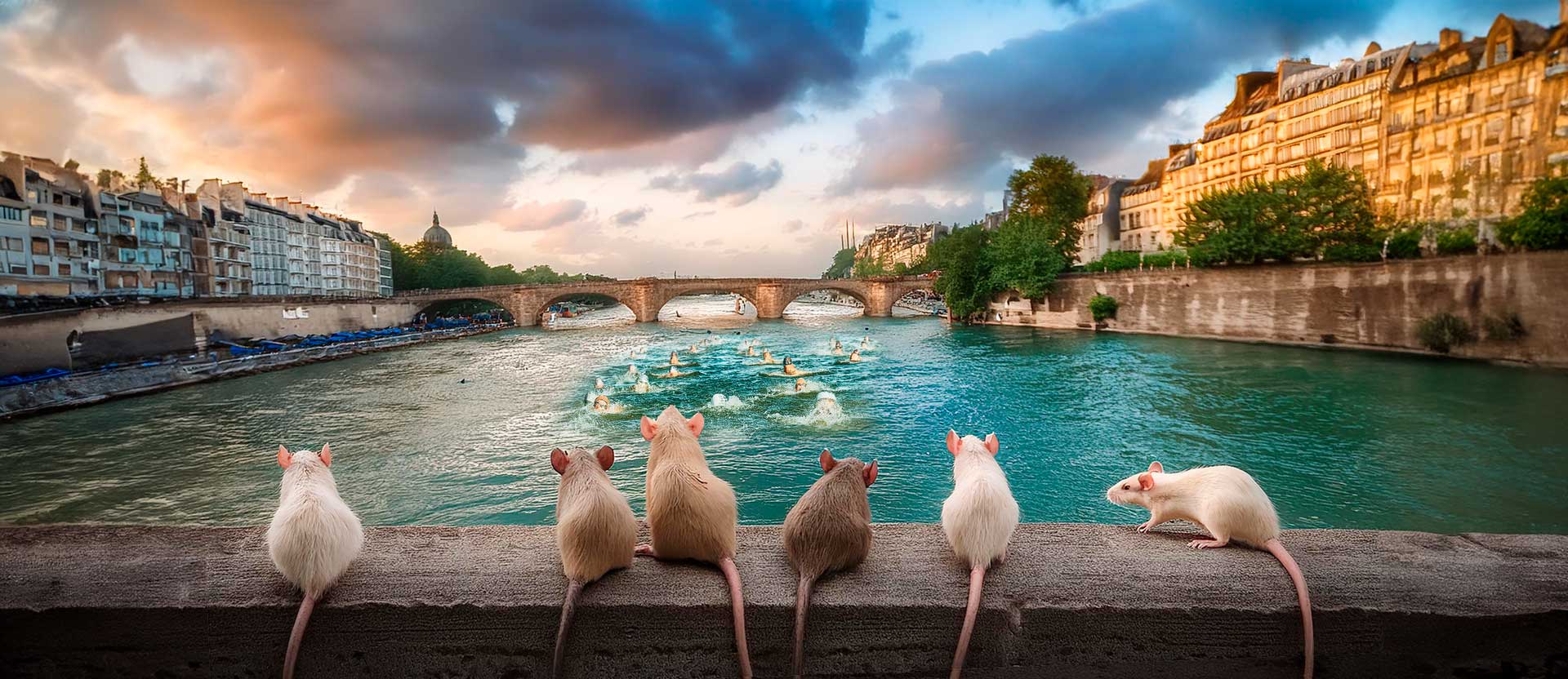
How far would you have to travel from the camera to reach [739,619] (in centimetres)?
241

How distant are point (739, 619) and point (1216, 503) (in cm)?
237

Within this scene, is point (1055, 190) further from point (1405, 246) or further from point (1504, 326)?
point (1504, 326)

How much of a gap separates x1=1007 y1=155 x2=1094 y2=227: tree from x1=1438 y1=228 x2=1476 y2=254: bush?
94.5 feet

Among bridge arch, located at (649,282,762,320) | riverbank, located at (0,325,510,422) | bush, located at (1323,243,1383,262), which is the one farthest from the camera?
bridge arch, located at (649,282,762,320)

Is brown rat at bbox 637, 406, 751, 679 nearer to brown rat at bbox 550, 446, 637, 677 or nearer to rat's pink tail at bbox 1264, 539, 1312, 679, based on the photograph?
brown rat at bbox 550, 446, 637, 677

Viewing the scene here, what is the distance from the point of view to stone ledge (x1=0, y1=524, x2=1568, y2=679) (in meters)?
2.45

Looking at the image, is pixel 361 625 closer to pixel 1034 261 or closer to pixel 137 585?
pixel 137 585

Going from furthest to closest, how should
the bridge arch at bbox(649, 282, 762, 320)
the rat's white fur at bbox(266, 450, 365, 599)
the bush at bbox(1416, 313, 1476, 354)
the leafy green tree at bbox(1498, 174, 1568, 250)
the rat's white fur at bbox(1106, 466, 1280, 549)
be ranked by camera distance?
1. the bridge arch at bbox(649, 282, 762, 320)
2. the bush at bbox(1416, 313, 1476, 354)
3. the leafy green tree at bbox(1498, 174, 1568, 250)
4. the rat's white fur at bbox(1106, 466, 1280, 549)
5. the rat's white fur at bbox(266, 450, 365, 599)

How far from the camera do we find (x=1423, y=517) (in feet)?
36.4

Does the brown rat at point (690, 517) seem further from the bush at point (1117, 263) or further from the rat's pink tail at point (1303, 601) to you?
the bush at point (1117, 263)

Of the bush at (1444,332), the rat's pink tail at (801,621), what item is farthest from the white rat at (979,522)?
the bush at (1444,332)

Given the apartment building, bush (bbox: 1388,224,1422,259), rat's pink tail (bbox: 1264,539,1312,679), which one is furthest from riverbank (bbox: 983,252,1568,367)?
the apartment building

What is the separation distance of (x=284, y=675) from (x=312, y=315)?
5606cm

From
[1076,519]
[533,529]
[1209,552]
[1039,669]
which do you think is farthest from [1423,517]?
[533,529]
